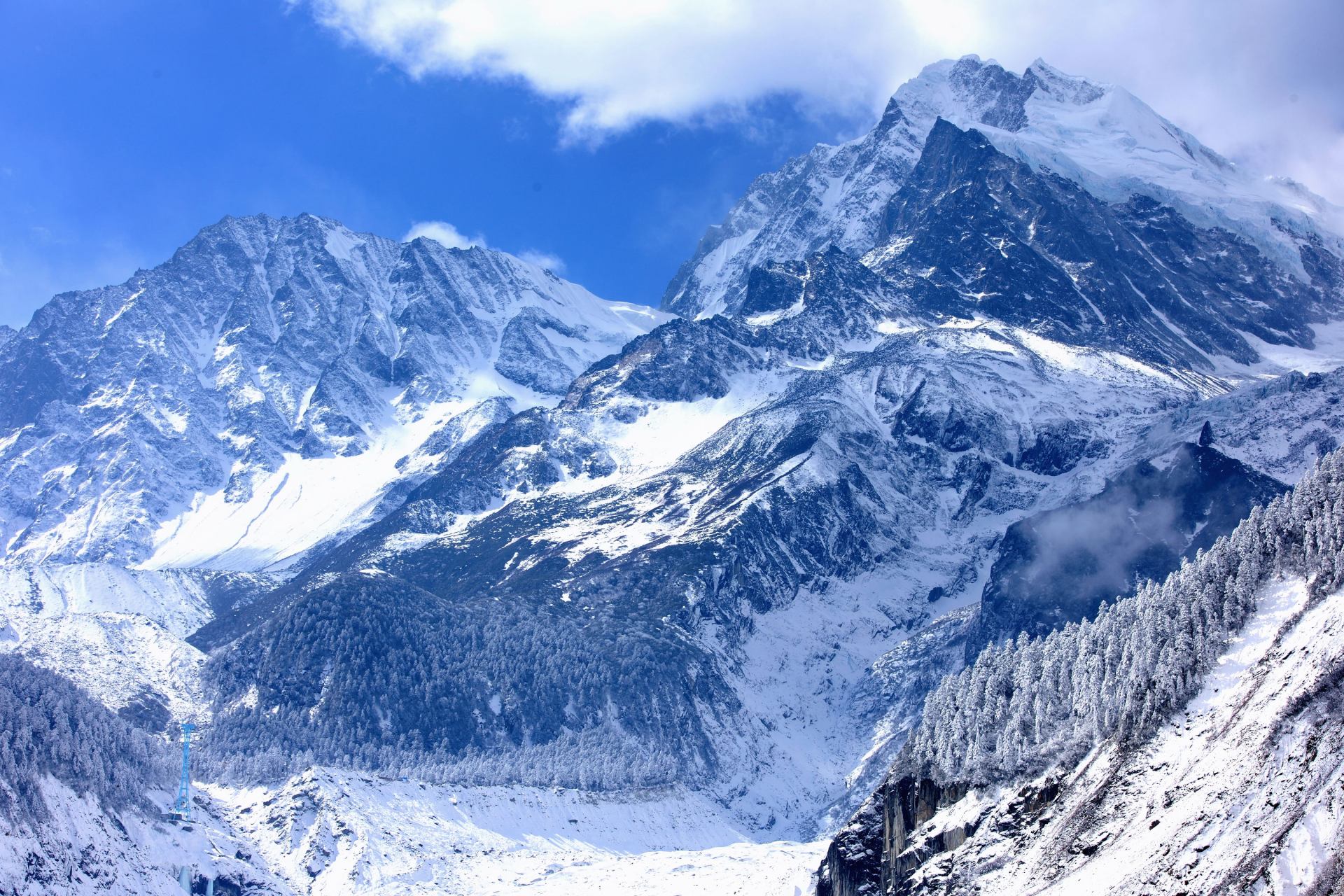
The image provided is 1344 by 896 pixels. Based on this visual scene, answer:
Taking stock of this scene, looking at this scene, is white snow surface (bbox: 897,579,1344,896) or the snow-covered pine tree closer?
white snow surface (bbox: 897,579,1344,896)

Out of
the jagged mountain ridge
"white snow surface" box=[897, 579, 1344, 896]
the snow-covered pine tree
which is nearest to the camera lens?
"white snow surface" box=[897, 579, 1344, 896]

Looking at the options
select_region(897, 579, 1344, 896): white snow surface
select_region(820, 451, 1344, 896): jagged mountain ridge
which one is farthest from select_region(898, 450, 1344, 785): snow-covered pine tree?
select_region(897, 579, 1344, 896): white snow surface

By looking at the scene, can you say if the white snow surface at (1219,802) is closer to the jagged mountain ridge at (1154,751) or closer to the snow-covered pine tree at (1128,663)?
the jagged mountain ridge at (1154,751)

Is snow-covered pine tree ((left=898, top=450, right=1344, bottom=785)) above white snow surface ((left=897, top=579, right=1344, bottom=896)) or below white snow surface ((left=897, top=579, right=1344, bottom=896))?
above

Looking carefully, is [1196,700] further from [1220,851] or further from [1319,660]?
[1220,851]

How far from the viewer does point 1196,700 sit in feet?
470

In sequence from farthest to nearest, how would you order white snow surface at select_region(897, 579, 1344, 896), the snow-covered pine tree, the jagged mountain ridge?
the snow-covered pine tree, the jagged mountain ridge, white snow surface at select_region(897, 579, 1344, 896)

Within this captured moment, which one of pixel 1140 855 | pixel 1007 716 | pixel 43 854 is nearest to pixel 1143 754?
pixel 1140 855

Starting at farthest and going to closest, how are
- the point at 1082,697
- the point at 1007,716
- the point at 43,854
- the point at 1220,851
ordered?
1. the point at 43,854
2. the point at 1007,716
3. the point at 1082,697
4. the point at 1220,851

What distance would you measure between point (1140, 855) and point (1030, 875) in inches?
678

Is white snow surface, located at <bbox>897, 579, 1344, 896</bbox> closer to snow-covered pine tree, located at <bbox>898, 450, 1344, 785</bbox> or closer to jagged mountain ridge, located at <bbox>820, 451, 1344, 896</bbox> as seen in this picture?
jagged mountain ridge, located at <bbox>820, 451, 1344, 896</bbox>

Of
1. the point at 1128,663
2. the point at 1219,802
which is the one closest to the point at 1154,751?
the point at 1219,802

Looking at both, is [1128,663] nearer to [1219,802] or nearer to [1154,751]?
[1154,751]

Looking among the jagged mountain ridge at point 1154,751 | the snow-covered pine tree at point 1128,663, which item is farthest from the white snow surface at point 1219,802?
the snow-covered pine tree at point 1128,663
